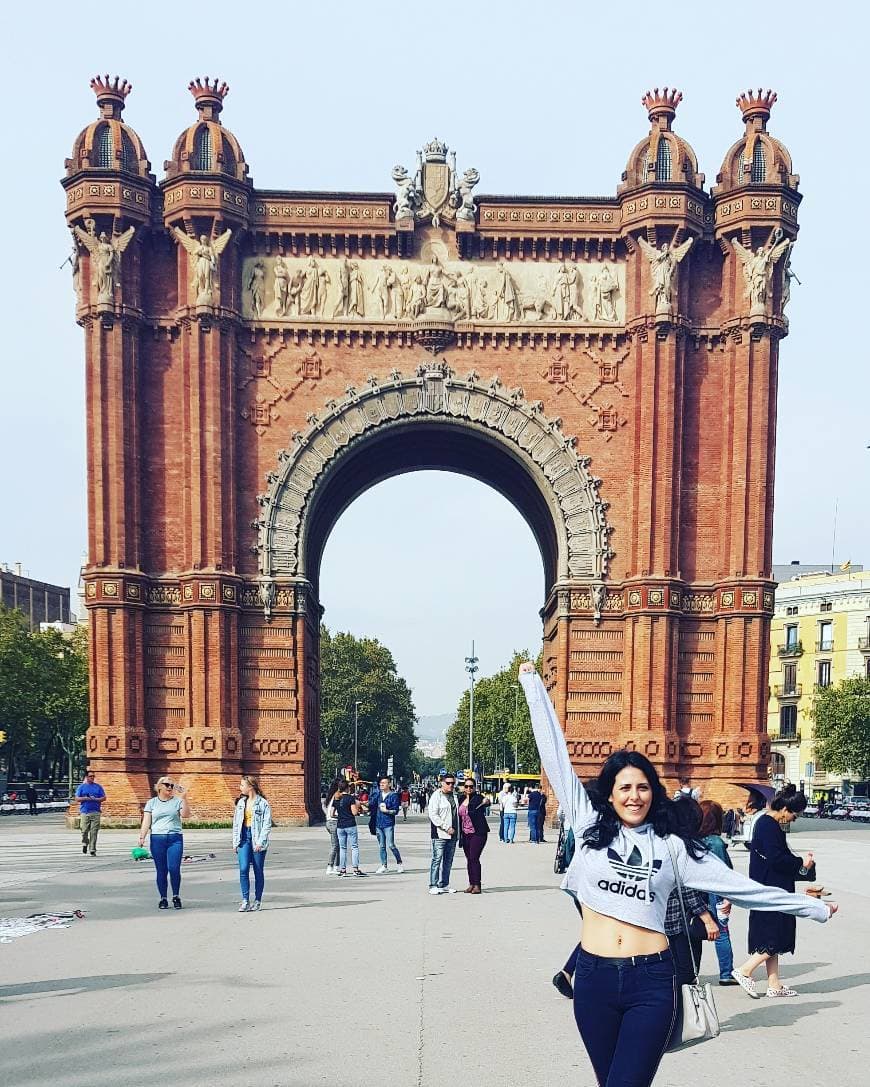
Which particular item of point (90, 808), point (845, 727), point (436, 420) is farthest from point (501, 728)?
point (90, 808)

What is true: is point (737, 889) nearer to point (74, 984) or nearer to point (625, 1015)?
point (625, 1015)

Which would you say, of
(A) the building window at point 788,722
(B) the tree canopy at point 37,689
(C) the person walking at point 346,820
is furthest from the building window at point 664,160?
(A) the building window at point 788,722

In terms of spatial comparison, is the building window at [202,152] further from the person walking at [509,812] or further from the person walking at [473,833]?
the person walking at [473,833]

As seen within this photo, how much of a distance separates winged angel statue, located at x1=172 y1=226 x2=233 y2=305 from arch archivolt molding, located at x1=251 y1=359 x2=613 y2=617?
14.4 feet

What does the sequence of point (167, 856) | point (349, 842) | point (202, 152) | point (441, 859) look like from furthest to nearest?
point (202, 152) → point (349, 842) → point (441, 859) → point (167, 856)

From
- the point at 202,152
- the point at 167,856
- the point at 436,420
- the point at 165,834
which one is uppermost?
the point at 202,152

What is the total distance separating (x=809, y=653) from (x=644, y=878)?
75.3 meters

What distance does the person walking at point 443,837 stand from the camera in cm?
1861

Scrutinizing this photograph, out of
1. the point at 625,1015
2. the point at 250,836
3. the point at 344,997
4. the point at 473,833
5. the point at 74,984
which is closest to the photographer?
the point at 625,1015

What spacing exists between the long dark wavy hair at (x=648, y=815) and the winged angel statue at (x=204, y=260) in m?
30.5

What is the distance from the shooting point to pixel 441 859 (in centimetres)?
1866

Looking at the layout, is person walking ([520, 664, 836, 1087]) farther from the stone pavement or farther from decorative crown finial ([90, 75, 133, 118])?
decorative crown finial ([90, 75, 133, 118])

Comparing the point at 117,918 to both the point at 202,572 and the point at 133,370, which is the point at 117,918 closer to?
the point at 202,572

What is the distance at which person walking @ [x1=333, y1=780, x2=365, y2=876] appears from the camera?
2089 cm
